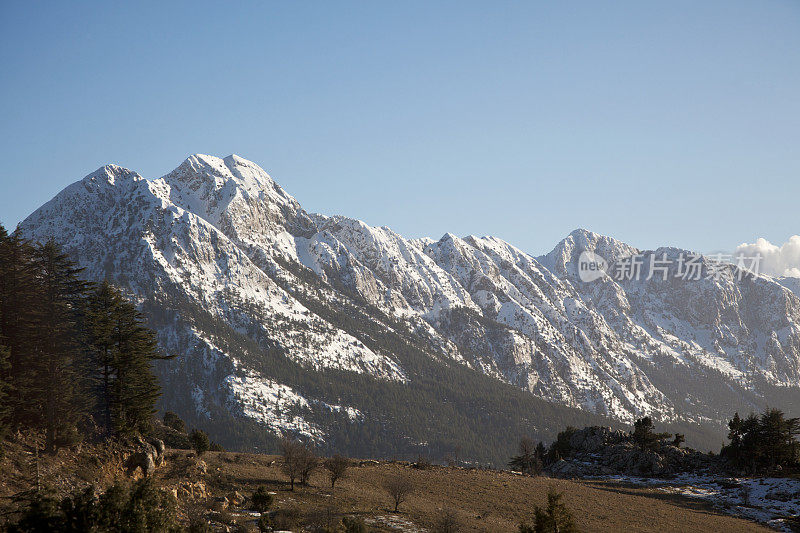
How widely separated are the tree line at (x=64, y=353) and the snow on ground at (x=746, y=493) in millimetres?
71630

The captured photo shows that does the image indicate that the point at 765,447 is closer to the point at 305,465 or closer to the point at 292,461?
the point at 305,465

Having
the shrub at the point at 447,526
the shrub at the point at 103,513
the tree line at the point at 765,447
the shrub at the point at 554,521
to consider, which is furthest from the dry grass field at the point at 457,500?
the tree line at the point at 765,447

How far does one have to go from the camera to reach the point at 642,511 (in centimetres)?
6022

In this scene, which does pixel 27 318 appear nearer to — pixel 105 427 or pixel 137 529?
pixel 105 427

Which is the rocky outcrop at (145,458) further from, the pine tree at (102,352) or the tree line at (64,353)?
the pine tree at (102,352)

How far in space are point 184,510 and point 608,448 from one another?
91.9 meters

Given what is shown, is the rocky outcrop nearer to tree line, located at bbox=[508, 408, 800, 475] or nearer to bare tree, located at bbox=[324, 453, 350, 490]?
bare tree, located at bbox=[324, 453, 350, 490]

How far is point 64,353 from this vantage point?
45.6m

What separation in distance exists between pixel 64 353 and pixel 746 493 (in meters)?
87.5

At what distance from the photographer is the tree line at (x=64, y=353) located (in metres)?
41.1

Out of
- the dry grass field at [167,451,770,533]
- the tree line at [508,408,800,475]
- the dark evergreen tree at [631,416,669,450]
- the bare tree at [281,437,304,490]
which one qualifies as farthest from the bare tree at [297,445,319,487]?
the dark evergreen tree at [631,416,669,450]

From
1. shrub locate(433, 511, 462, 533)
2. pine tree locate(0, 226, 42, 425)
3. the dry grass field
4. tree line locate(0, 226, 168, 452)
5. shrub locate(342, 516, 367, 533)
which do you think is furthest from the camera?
the dry grass field

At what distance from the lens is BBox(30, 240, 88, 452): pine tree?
4141 cm

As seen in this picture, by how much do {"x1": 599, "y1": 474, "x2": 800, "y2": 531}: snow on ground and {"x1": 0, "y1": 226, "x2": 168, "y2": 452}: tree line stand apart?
7163 cm
